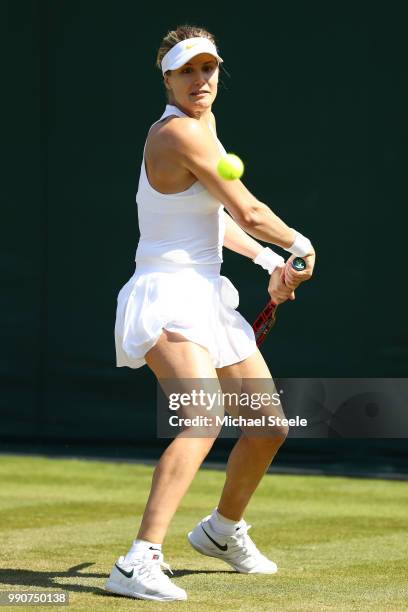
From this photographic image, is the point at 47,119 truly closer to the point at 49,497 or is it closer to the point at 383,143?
the point at 383,143

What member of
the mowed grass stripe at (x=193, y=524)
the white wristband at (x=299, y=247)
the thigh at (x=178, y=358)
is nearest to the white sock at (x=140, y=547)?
the mowed grass stripe at (x=193, y=524)

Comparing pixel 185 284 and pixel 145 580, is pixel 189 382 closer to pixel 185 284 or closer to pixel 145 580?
pixel 185 284

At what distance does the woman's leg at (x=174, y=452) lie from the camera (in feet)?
13.7

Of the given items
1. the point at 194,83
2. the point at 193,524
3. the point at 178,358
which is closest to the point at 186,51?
the point at 194,83

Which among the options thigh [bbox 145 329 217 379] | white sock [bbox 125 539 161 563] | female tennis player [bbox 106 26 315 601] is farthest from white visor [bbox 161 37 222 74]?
white sock [bbox 125 539 161 563]

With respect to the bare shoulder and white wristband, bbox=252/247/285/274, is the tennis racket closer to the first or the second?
white wristband, bbox=252/247/285/274

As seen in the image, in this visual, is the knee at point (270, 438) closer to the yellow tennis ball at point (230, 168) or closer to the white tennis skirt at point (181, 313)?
the white tennis skirt at point (181, 313)

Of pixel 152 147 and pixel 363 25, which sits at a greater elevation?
pixel 363 25

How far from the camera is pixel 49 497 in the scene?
7.01 metres

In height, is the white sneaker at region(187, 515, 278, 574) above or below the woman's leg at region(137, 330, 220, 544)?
below

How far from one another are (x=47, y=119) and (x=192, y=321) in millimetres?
4565

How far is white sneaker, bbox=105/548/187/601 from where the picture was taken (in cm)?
410

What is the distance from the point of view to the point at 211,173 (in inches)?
167

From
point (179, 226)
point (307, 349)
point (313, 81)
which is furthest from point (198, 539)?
point (313, 81)
